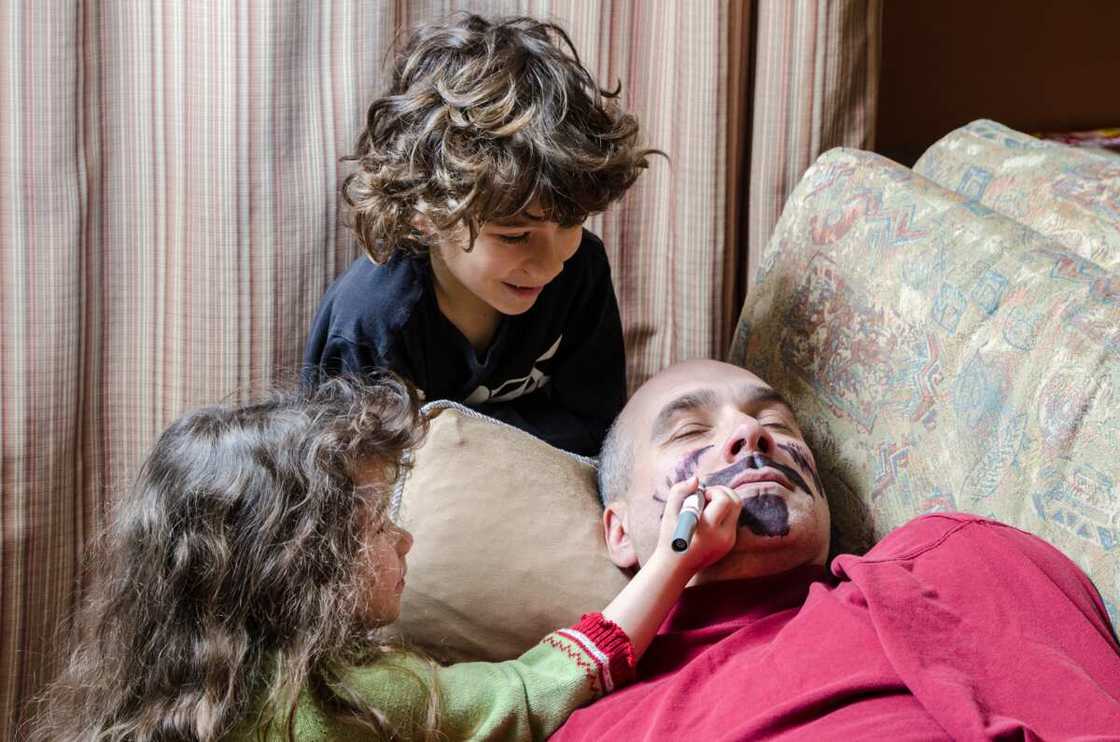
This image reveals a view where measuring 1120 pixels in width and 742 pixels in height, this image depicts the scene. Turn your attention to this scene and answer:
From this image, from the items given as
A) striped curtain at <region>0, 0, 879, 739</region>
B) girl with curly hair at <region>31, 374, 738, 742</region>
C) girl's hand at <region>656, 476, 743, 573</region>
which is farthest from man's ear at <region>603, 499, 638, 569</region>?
striped curtain at <region>0, 0, 879, 739</region>

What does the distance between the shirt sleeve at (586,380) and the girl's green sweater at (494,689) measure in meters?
0.51

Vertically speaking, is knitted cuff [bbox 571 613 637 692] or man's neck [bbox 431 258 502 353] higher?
man's neck [bbox 431 258 502 353]

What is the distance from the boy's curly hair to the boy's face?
29 mm

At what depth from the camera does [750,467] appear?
1.39m

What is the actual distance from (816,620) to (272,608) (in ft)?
1.85

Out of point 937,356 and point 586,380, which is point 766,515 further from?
point 586,380

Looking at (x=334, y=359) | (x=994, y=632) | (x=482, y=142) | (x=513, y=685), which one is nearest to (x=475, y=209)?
(x=482, y=142)

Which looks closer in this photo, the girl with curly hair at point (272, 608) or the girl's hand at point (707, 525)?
the girl with curly hair at point (272, 608)

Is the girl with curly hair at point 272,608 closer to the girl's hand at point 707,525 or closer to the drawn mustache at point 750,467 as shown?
the girl's hand at point 707,525

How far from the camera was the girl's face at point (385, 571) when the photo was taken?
1.19 m

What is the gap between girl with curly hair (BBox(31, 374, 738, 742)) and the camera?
1104mm

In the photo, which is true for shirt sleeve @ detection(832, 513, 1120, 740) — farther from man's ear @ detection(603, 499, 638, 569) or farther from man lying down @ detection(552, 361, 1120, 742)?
man's ear @ detection(603, 499, 638, 569)

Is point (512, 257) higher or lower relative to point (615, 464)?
higher

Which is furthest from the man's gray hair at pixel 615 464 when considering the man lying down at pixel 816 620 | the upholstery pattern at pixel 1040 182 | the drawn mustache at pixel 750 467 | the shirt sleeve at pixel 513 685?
the upholstery pattern at pixel 1040 182
